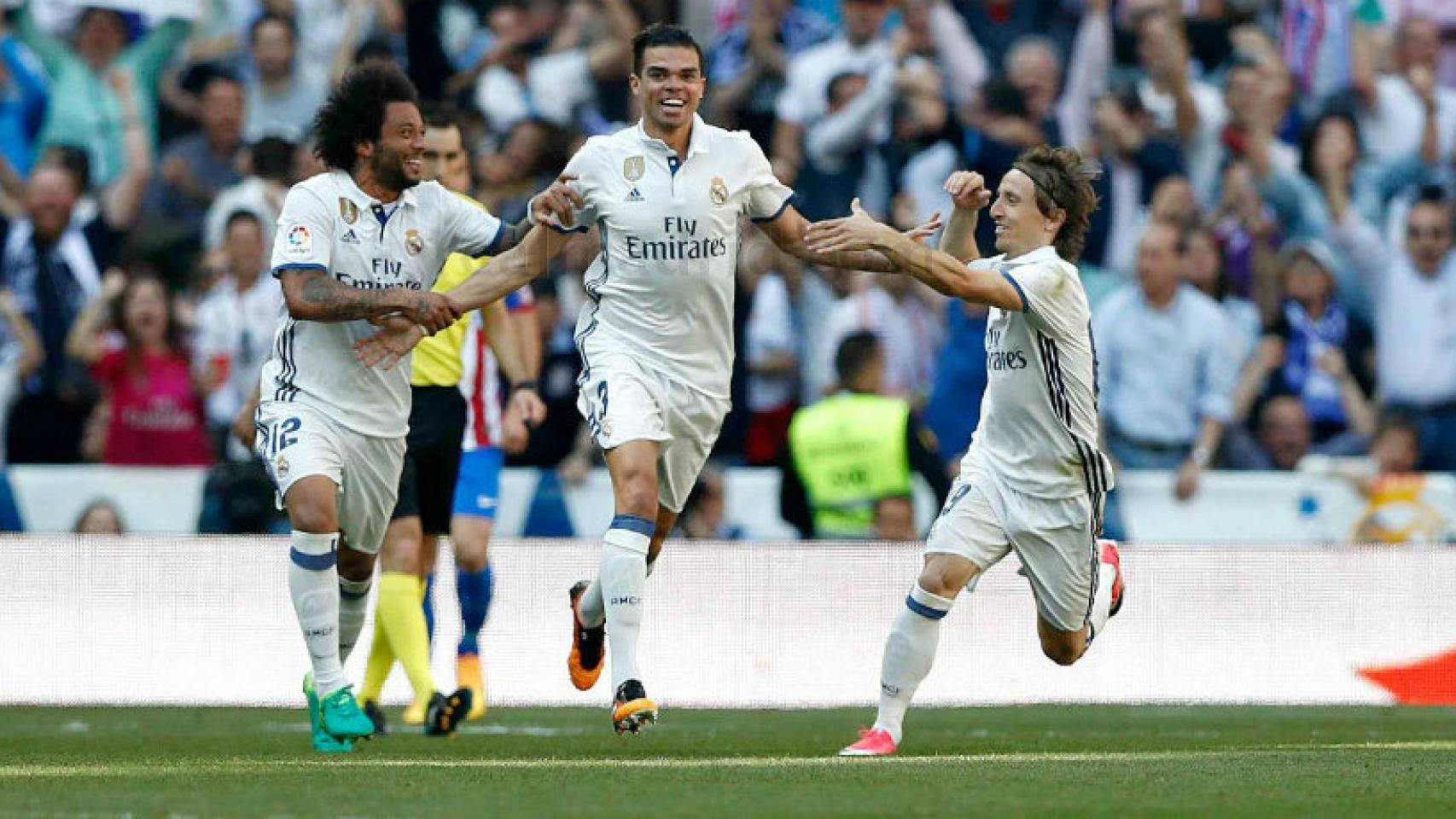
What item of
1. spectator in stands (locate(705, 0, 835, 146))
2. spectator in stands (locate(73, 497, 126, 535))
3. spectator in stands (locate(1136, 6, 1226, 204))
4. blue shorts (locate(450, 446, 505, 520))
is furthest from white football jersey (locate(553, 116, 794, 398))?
spectator in stands (locate(1136, 6, 1226, 204))

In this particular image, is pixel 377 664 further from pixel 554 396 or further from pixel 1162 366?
pixel 1162 366

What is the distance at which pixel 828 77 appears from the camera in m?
16.3

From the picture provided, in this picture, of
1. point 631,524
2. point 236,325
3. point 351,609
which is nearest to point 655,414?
point 631,524

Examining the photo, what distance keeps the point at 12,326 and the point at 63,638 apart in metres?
3.68

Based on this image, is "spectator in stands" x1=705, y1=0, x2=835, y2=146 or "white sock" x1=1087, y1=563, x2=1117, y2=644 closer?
"white sock" x1=1087, y1=563, x2=1117, y2=644

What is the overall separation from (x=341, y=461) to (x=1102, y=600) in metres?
3.02

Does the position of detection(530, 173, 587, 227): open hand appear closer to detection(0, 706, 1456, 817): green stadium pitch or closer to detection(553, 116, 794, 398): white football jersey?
detection(553, 116, 794, 398): white football jersey

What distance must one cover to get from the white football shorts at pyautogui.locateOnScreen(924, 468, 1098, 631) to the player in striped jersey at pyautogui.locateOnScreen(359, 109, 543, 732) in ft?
7.61

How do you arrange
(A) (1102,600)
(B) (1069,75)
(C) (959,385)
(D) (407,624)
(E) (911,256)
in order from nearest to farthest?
(E) (911,256) < (A) (1102,600) < (D) (407,624) < (C) (959,385) < (B) (1069,75)

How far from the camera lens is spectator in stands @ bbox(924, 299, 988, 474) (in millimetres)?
15094

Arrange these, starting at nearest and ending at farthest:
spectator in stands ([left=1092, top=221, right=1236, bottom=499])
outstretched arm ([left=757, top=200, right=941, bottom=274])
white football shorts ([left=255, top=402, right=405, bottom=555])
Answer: outstretched arm ([left=757, top=200, right=941, bottom=274]) < white football shorts ([left=255, top=402, right=405, bottom=555]) < spectator in stands ([left=1092, top=221, right=1236, bottom=499])

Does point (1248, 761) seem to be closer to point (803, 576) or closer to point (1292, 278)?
point (803, 576)

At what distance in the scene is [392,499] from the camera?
32.3 ft

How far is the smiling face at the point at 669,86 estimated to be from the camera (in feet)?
30.6
